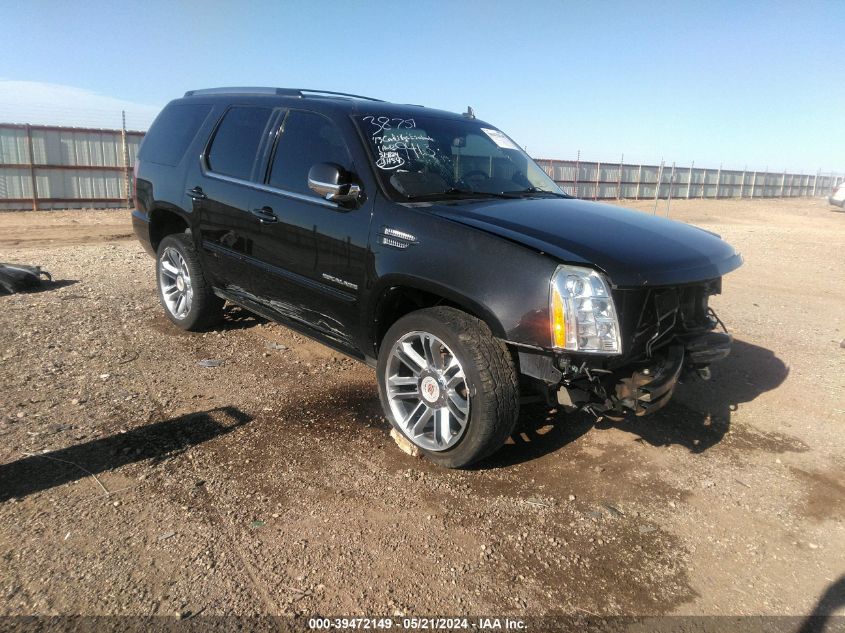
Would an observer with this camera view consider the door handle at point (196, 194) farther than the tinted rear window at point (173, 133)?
No

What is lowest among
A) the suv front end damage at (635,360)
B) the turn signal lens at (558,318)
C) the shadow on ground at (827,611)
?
the shadow on ground at (827,611)

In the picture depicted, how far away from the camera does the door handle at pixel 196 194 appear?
488cm

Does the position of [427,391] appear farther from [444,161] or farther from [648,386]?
[444,161]

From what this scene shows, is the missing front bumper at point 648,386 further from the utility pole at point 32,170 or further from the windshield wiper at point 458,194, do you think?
the utility pole at point 32,170

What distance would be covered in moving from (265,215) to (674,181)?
3755 cm

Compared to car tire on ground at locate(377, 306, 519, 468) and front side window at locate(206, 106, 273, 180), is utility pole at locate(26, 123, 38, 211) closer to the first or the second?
front side window at locate(206, 106, 273, 180)

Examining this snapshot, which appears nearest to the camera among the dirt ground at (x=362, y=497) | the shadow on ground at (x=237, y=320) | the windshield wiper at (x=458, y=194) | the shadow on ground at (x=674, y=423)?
the dirt ground at (x=362, y=497)

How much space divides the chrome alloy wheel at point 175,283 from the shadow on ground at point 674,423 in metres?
3.10

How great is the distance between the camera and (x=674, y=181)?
37.4 m

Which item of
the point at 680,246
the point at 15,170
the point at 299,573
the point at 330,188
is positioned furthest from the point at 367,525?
the point at 15,170

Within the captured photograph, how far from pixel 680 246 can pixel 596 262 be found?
2.37ft

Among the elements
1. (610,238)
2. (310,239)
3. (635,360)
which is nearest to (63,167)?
(310,239)

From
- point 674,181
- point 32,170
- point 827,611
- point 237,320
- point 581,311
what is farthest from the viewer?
point 674,181

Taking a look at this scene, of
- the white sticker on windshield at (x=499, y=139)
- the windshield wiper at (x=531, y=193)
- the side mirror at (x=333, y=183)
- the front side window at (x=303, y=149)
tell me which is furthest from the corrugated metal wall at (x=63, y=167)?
the windshield wiper at (x=531, y=193)
